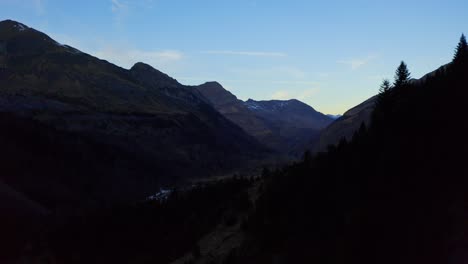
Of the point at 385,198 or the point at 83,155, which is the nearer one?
the point at 385,198

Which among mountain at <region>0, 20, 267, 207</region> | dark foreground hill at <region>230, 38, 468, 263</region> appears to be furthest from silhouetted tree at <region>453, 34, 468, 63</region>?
mountain at <region>0, 20, 267, 207</region>

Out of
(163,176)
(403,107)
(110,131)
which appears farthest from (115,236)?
(110,131)

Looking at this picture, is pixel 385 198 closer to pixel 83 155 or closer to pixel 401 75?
pixel 401 75

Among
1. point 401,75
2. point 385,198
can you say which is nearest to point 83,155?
point 401,75

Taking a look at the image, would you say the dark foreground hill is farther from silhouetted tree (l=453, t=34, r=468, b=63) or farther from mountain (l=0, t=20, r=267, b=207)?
mountain (l=0, t=20, r=267, b=207)

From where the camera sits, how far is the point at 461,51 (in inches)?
1567

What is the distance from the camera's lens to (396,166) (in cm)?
2433

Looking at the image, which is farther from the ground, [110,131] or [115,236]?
[110,131]

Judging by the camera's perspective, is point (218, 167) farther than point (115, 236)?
Yes

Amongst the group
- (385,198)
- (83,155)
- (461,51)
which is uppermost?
(461,51)

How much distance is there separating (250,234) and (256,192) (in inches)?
385

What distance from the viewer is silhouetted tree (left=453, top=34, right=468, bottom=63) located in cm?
3583

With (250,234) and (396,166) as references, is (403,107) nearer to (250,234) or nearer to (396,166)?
(396,166)

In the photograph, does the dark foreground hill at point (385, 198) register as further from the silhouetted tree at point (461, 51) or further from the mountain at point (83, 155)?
the mountain at point (83, 155)
